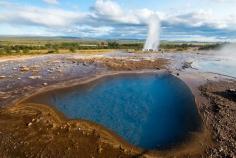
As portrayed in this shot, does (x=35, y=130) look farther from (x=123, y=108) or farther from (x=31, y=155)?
(x=123, y=108)

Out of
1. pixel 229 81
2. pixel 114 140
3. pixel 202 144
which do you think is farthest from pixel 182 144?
pixel 229 81

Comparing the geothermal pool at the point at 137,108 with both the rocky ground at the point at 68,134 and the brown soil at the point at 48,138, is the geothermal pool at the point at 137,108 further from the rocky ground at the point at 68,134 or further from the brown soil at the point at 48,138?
the brown soil at the point at 48,138

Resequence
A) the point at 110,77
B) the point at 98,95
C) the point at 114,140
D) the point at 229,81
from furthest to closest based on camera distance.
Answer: the point at 110,77, the point at 229,81, the point at 98,95, the point at 114,140

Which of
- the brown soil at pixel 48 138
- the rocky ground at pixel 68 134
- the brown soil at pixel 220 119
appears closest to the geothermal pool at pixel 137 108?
the brown soil at pixel 220 119

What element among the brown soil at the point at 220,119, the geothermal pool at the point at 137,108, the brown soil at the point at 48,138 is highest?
the brown soil at the point at 48,138

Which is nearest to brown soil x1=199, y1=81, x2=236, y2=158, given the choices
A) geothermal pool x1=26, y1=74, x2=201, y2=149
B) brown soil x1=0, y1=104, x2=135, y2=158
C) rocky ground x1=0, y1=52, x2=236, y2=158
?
rocky ground x1=0, y1=52, x2=236, y2=158

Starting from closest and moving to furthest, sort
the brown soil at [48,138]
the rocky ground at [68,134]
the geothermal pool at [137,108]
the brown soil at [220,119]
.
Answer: the brown soil at [48,138], the rocky ground at [68,134], the brown soil at [220,119], the geothermal pool at [137,108]
